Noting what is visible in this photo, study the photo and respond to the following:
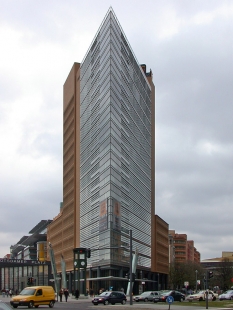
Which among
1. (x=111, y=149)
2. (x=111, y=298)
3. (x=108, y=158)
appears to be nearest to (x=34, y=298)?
(x=111, y=298)

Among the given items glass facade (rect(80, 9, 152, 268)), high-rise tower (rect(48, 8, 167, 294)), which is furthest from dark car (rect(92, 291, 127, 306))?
high-rise tower (rect(48, 8, 167, 294))

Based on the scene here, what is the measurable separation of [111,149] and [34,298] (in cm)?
4961

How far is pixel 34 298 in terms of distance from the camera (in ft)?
160

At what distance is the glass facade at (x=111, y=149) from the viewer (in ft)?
316

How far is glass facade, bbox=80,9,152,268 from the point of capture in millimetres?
96312

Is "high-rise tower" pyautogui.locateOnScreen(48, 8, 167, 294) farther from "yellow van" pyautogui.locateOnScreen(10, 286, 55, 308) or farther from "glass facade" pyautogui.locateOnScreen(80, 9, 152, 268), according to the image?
"yellow van" pyautogui.locateOnScreen(10, 286, 55, 308)

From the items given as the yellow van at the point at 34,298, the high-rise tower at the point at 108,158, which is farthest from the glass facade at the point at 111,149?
the yellow van at the point at 34,298

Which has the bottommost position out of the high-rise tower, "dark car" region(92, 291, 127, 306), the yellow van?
"dark car" region(92, 291, 127, 306)

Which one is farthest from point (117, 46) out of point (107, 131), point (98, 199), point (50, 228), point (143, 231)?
point (50, 228)

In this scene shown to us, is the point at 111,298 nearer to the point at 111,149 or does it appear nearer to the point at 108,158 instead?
the point at 108,158

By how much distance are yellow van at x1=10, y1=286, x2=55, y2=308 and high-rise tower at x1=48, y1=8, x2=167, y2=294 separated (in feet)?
139

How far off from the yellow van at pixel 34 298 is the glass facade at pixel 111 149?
39.0m

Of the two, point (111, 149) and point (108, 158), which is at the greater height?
point (111, 149)

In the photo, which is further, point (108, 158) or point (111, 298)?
point (108, 158)
